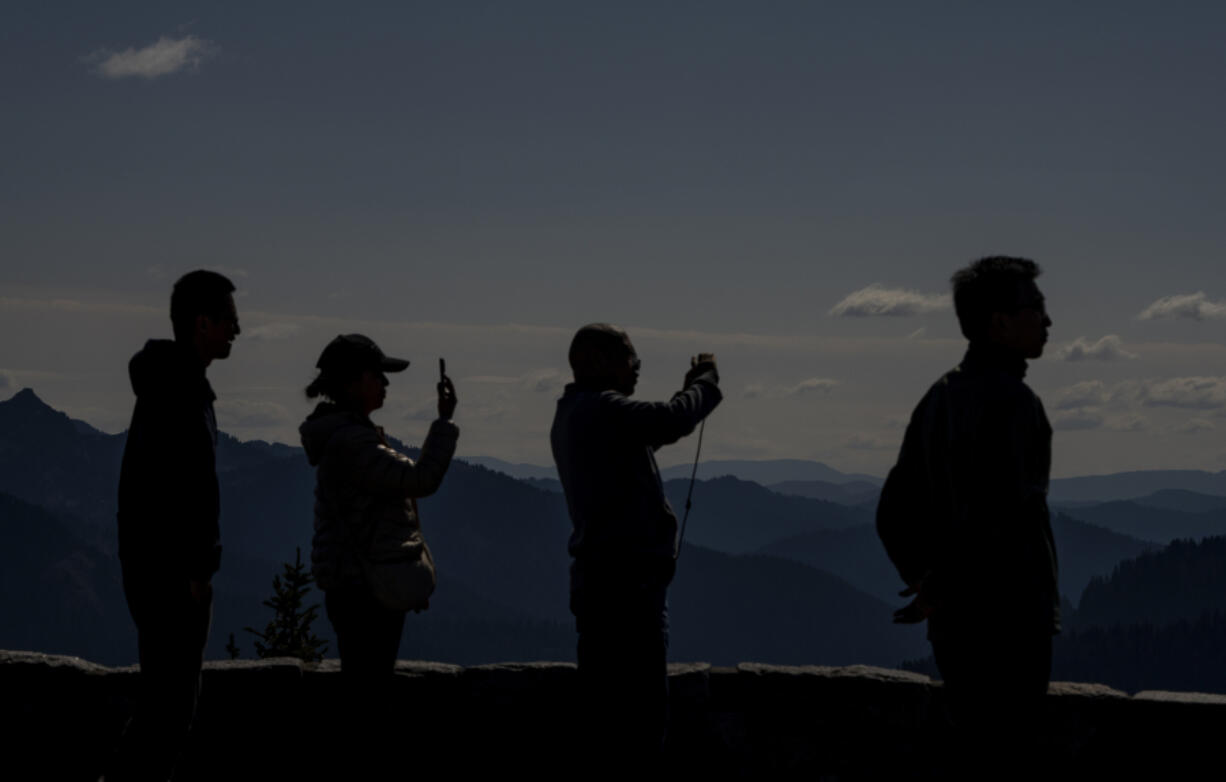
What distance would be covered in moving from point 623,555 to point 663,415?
67 cm

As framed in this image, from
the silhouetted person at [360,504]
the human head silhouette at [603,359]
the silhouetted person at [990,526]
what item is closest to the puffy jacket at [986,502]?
the silhouetted person at [990,526]

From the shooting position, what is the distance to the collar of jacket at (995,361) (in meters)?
4.50

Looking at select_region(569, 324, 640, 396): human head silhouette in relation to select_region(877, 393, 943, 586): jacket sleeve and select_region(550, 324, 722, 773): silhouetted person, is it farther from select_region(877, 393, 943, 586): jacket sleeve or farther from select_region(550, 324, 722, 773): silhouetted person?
select_region(877, 393, 943, 586): jacket sleeve

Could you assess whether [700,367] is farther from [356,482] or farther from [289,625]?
[289,625]

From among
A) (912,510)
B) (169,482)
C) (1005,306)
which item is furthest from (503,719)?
(1005,306)

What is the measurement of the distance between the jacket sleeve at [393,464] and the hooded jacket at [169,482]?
2.11 feet

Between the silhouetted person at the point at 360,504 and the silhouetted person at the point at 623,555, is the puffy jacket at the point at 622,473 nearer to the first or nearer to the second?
the silhouetted person at the point at 623,555

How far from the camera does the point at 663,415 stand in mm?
5188

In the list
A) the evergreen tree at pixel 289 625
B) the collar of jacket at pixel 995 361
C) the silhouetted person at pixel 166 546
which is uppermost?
the collar of jacket at pixel 995 361

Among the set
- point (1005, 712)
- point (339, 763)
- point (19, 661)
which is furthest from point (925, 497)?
point (19, 661)

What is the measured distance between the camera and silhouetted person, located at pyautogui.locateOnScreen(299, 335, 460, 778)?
17.9 ft

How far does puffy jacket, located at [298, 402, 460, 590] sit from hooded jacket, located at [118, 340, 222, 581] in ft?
1.69

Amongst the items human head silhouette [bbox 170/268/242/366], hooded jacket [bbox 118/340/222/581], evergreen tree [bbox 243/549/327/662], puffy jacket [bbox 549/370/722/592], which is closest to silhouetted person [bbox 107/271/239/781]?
hooded jacket [bbox 118/340/222/581]

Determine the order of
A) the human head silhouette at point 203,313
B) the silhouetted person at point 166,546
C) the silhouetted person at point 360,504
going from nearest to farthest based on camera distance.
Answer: the silhouetted person at point 166,546 → the human head silhouette at point 203,313 → the silhouetted person at point 360,504
